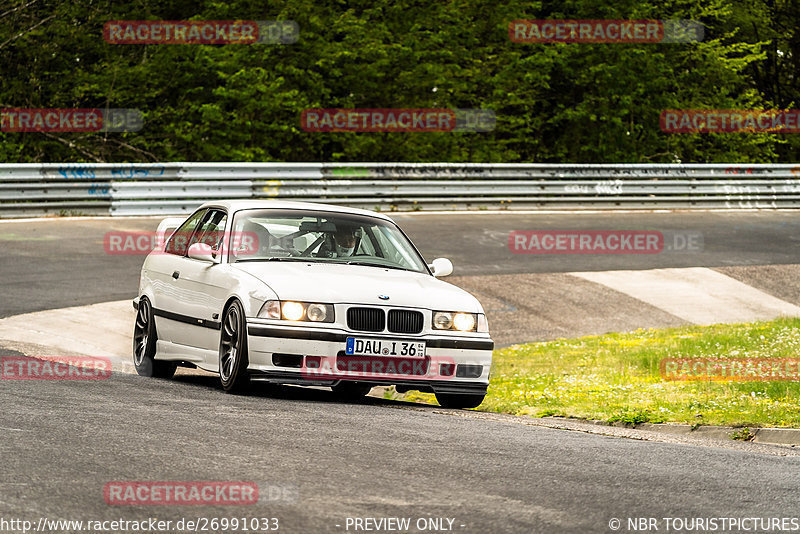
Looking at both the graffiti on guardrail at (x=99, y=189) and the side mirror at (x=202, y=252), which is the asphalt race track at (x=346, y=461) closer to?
the side mirror at (x=202, y=252)

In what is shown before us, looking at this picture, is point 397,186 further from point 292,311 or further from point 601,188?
point 292,311

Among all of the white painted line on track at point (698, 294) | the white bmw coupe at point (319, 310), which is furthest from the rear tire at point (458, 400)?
the white painted line on track at point (698, 294)

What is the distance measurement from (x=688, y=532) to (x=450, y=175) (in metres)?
22.1

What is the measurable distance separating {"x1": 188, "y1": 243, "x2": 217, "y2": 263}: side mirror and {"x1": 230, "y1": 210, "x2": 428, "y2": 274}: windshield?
0.19 meters

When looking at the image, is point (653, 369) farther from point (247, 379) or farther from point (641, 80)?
point (641, 80)

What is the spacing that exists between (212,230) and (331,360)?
2.33 metres

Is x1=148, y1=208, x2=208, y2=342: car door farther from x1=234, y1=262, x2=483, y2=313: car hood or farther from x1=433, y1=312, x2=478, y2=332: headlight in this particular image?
x1=433, y1=312, x2=478, y2=332: headlight

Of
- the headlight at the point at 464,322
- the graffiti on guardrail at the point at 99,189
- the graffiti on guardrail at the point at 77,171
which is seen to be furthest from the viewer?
the graffiti on guardrail at the point at 99,189

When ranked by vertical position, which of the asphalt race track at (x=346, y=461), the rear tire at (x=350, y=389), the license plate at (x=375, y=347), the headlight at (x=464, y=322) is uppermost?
the headlight at (x=464, y=322)

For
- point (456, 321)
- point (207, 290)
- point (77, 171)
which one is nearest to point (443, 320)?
point (456, 321)

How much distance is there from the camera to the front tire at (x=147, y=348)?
438 inches

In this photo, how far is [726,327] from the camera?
1664 centimetres

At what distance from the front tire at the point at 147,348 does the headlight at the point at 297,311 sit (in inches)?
89.8

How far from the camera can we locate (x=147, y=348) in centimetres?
1117
